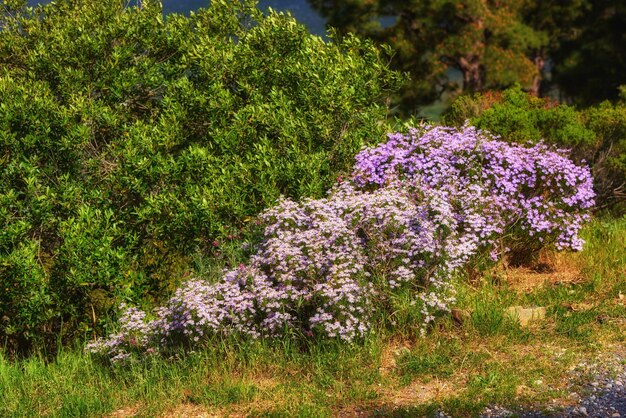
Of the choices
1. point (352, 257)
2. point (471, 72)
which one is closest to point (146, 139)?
point (352, 257)

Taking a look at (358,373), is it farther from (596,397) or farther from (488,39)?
(488,39)

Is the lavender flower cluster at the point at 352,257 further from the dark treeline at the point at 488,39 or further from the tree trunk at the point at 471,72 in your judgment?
the tree trunk at the point at 471,72

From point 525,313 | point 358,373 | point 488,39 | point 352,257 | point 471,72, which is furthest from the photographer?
point 471,72

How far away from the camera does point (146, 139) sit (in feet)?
25.8

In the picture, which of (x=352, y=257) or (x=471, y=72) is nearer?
(x=352, y=257)

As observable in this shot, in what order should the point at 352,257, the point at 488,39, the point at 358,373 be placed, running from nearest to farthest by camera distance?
the point at 358,373
the point at 352,257
the point at 488,39

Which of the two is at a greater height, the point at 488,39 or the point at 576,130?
the point at 488,39

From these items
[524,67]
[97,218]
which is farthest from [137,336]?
[524,67]

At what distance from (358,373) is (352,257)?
1051mm

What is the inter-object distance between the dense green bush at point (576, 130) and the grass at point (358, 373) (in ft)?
13.4

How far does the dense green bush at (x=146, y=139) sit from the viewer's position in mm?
7562

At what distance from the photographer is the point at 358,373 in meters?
6.25

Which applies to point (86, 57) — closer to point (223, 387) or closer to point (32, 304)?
point (32, 304)

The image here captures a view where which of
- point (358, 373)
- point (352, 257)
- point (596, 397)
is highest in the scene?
point (352, 257)
